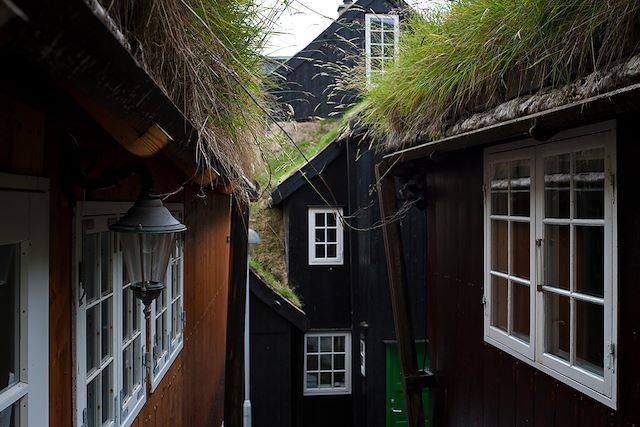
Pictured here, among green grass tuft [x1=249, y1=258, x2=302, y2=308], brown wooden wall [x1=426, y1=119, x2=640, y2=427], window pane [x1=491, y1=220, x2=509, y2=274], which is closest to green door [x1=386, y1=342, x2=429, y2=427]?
green grass tuft [x1=249, y1=258, x2=302, y2=308]

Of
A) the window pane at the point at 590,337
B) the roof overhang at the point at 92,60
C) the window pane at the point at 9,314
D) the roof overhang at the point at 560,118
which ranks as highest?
the roof overhang at the point at 560,118

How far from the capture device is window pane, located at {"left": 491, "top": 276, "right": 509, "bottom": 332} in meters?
3.50

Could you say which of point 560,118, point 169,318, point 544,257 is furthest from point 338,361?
point 560,118

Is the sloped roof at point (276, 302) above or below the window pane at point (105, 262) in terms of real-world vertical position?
below

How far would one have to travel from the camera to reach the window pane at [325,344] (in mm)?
10367

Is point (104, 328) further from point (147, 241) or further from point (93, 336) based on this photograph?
point (147, 241)

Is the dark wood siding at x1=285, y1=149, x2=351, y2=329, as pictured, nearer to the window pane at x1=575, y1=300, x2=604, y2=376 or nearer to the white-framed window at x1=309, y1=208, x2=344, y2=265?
the white-framed window at x1=309, y1=208, x2=344, y2=265

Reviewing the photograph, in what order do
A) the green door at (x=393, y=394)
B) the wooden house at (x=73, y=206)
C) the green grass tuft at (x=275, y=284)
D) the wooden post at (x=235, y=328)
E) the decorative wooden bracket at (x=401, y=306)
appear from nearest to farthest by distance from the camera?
the wooden house at (x=73, y=206) < the wooden post at (x=235, y=328) < the decorative wooden bracket at (x=401, y=306) < the green door at (x=393, y=394) < the green grass tuft at (x=275, y=284)

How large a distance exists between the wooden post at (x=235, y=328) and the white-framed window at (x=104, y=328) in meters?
1.34

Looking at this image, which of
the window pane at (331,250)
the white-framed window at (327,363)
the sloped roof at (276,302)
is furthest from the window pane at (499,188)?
the white-framed window at (327,363)

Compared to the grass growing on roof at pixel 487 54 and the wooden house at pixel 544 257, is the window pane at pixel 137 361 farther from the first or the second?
the grass growing on roof at pixel 487 54

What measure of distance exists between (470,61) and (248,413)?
5278mm

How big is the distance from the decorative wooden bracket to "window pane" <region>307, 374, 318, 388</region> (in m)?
5.51

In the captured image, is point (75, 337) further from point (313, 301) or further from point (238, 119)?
point (313, 301)
